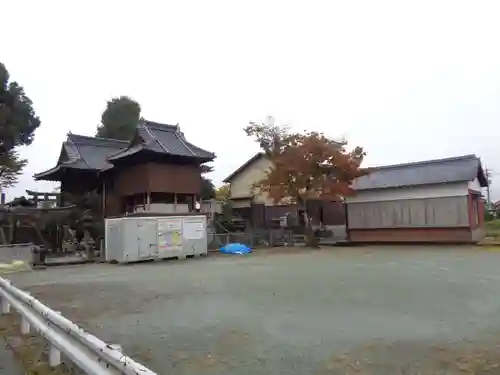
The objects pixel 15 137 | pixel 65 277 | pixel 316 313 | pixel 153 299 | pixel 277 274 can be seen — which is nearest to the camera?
pixel 316 313

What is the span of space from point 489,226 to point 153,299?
95.6ft

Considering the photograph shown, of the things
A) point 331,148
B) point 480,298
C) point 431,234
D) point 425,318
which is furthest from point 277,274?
point 431,234

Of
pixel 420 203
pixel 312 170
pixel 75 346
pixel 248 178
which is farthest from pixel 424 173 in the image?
pixel 75 346

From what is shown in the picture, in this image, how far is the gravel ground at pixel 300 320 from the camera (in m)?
4.15

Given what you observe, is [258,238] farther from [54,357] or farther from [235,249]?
[54,357]

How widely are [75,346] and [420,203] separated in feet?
75.6

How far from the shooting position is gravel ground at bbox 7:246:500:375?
4152 millimetres

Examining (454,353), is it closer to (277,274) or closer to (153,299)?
Result: (153,299)

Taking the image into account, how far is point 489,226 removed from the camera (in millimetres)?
31062

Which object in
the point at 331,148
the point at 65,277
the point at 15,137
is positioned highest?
the point at 15,137

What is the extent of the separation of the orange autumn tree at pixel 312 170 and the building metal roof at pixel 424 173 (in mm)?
2625

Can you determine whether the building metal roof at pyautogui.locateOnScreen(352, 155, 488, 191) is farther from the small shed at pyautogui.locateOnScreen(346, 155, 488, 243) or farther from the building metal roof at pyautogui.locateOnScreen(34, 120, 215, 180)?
the building metal roof at pyautogui.locateOnScreen(34, 120, 215, 180)

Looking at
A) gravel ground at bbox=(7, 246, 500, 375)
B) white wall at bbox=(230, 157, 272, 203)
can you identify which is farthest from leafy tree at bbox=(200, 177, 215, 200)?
gravel ground at bbox=(7, 246, 500, 375)

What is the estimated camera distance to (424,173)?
81.8 ft
